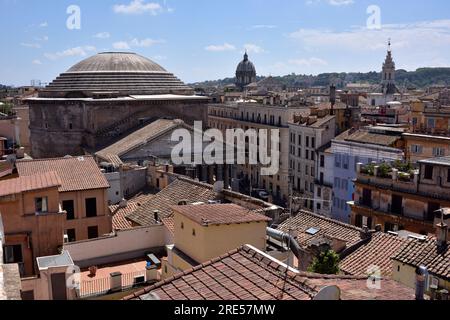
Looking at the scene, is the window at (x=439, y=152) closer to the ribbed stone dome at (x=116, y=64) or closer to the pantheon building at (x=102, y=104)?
the pantheon building at (x=102, y=104)

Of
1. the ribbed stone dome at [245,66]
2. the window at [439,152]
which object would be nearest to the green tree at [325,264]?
the window at [439,152]

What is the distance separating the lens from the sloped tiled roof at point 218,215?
13.8 metres

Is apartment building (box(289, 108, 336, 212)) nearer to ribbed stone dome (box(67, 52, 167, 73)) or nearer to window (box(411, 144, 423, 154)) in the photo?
window (box(411, 144, 423, 154))

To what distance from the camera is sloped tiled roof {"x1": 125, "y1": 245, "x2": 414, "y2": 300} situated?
8.41 meters

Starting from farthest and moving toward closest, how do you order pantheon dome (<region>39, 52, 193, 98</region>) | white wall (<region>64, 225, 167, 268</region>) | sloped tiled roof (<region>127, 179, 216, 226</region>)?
pantheon dome (<region>39, 52, 193, 98</region>) < sloped tiled roof (<region>127, 179, 216, 226</region>) < white wall (<region>64, 225, 167, 268</region>)

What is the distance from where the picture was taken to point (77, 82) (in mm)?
49938

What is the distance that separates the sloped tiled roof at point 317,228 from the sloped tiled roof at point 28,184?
→ 892 cm

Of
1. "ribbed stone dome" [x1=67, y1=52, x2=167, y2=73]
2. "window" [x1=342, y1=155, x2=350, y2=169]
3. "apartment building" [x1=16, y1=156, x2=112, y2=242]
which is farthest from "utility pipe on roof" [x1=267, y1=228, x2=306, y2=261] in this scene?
"ribbed stone dome" [x1=67, y1=52, x2=167, y2=73]

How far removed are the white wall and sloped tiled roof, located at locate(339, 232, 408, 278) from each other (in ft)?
23.4

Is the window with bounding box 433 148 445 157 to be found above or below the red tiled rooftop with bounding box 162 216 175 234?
above

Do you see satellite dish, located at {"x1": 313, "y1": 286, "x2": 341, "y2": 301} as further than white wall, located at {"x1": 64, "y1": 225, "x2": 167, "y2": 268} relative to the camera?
No

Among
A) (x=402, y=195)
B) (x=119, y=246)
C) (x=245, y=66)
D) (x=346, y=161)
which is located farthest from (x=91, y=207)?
(x=245, y=66)

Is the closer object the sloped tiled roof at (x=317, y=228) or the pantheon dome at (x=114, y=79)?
the sloped tiled roof at (x=317, y=228)
